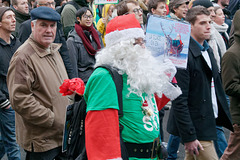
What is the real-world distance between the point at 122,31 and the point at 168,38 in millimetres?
630

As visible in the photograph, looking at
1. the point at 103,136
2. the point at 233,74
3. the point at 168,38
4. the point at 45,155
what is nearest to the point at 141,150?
the point at 103,136

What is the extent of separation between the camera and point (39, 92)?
3639 mm

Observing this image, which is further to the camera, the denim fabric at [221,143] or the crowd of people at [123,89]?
the denim fabric at [221,143]

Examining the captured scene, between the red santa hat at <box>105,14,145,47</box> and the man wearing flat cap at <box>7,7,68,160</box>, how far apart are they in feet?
3.64

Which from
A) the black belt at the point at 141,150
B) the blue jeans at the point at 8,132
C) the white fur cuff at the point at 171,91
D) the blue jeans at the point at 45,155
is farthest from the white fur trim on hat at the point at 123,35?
the blue jeans at the point at 8,132

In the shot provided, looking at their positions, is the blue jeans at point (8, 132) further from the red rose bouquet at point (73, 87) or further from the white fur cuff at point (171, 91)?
the white fur cuff at point (171, 91)

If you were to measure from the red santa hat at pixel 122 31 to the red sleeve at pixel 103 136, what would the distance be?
2.01ft

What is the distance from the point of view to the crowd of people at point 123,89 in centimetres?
255

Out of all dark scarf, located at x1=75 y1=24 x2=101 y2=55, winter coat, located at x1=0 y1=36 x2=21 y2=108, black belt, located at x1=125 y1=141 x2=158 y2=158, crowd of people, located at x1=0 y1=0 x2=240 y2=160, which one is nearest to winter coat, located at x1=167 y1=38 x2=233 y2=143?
crowd of people, located at x1=0 y1=0 x2=240 y2=160

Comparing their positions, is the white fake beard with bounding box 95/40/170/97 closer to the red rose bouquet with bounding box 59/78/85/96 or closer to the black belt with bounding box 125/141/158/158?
the black belt with bounding box 125/141/158/158

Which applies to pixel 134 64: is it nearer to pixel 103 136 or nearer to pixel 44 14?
pixel 103 136

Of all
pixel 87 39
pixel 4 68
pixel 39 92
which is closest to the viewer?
pixel 39 92

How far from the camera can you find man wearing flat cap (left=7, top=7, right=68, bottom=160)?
3.53 meters

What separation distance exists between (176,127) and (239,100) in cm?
82
